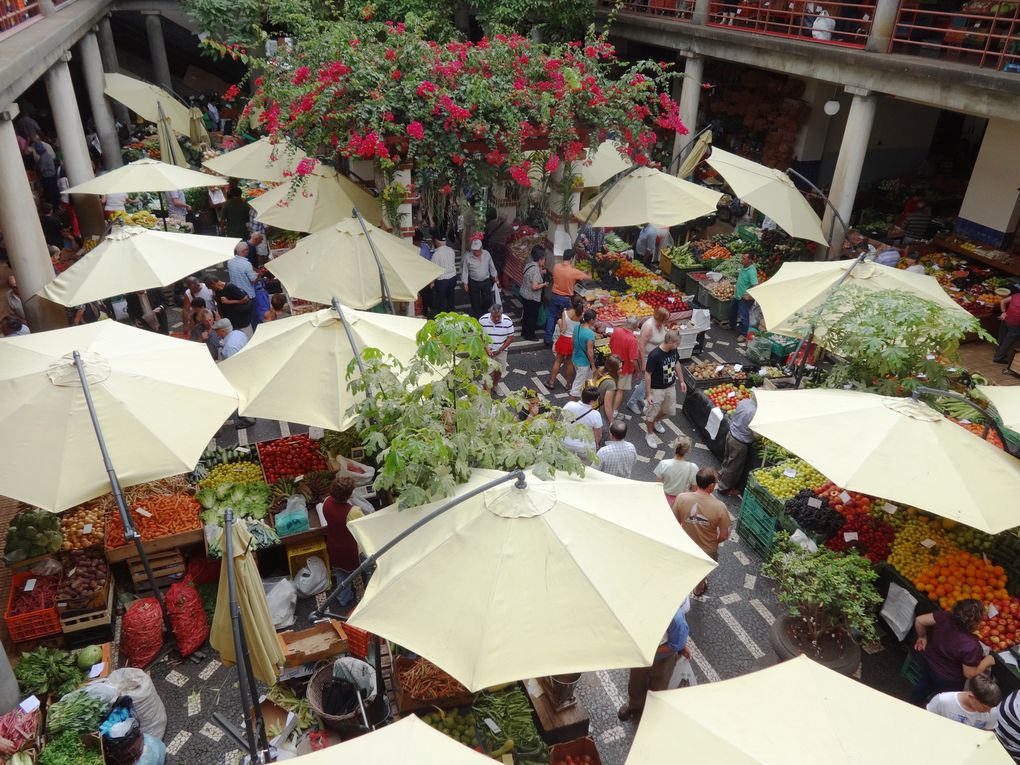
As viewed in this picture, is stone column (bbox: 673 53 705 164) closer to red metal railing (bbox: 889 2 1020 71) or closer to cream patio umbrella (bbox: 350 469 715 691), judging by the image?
red metal railing (bbox: 889 2 1020 71)

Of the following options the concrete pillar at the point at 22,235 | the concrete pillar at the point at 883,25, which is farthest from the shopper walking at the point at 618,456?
the concrete pillar at the point at 883,25

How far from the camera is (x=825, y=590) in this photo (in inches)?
243

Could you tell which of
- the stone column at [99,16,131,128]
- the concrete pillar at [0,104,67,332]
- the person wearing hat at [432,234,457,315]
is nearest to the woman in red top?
the person wearing hat at [432,234,457,315]

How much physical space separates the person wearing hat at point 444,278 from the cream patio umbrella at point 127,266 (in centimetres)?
324

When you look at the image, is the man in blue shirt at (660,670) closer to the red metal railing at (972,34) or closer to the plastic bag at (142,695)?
the plastic bag at (142,695)

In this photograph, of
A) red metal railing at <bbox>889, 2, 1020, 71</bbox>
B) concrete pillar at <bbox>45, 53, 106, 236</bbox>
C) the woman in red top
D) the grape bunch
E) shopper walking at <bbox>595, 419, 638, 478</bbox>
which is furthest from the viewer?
concrete pillar at <bbox>45, 53, 106, 236</bbox>

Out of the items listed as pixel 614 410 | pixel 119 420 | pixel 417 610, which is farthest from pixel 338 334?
pixel 614 410

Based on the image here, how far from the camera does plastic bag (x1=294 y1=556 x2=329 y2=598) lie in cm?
717

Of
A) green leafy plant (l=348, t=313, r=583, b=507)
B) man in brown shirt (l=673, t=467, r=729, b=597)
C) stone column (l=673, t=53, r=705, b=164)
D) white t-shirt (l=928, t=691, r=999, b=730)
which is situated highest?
stone column (l=673, t=53, r=705, b=164)

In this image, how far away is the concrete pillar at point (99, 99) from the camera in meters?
16.3

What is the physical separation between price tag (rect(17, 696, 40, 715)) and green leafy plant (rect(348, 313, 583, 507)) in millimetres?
3099

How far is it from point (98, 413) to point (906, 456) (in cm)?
661

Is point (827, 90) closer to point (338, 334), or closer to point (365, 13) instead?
point (365, 13)

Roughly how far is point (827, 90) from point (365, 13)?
11.2 meters
